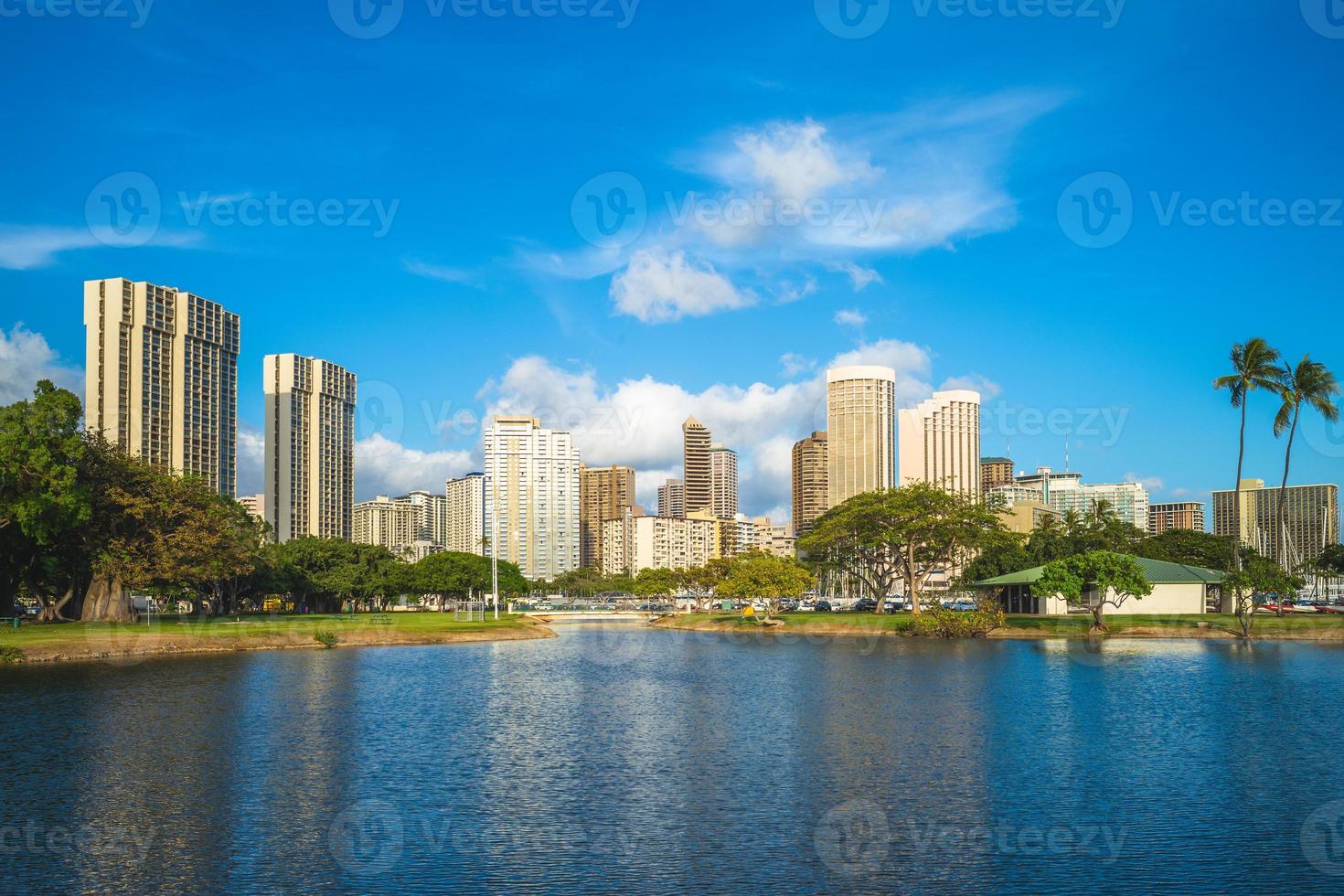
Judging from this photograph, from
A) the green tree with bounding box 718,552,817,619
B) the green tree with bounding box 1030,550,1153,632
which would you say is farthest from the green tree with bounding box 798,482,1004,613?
the green tree with bounding box 1030,550,1153,632

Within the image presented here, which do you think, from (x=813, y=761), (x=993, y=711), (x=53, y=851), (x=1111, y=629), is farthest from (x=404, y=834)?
(x=1111, y=629)

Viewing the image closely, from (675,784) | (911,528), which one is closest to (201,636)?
(675,784)

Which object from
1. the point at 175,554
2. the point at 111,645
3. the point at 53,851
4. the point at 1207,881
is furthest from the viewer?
the point at 175,554

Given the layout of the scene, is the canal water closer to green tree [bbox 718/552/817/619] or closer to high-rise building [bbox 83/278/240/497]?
green tree [bbox 718/552/817/619]

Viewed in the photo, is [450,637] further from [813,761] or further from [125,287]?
[125,287]

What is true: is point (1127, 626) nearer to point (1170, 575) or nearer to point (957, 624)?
point (957, 624)

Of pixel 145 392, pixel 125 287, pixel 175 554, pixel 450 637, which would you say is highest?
pixel 125 287
